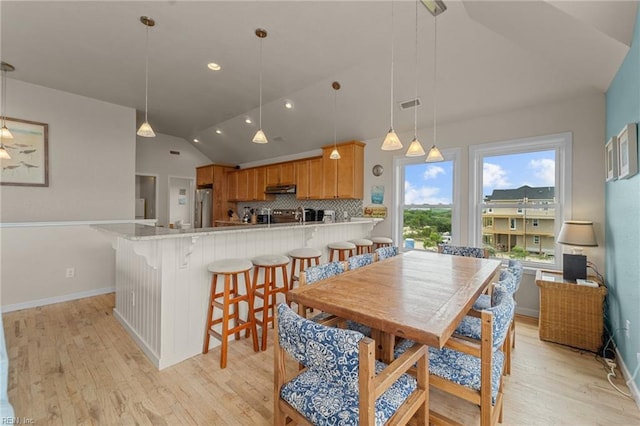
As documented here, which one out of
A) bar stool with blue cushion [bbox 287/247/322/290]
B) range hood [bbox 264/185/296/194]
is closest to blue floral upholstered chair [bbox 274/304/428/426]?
bar stool with blue cushion [bbox 287/247/322/290]

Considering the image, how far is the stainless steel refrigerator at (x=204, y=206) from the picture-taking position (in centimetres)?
710

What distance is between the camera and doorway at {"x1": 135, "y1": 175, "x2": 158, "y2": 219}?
6.63 meters

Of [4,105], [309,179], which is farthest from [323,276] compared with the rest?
[4,105]

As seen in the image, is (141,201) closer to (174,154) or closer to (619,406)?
(174,154)

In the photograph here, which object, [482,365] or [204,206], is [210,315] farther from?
[204,206]

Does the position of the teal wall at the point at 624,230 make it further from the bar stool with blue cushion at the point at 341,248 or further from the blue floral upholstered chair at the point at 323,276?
the bar stool with blue cushion at the point at 341,248

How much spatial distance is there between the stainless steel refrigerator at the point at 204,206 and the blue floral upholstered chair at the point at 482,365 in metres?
6.70

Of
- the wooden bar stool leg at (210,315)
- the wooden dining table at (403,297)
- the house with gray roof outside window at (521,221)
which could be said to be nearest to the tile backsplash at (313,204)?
the house with gray roof outside window at (521,221)

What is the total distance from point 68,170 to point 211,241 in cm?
324

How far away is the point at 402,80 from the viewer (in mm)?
3402

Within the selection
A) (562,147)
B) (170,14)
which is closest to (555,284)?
(562,147)

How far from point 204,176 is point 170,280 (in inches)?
218

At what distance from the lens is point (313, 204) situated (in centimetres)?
587

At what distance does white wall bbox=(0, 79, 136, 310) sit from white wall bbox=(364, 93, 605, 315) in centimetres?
509
